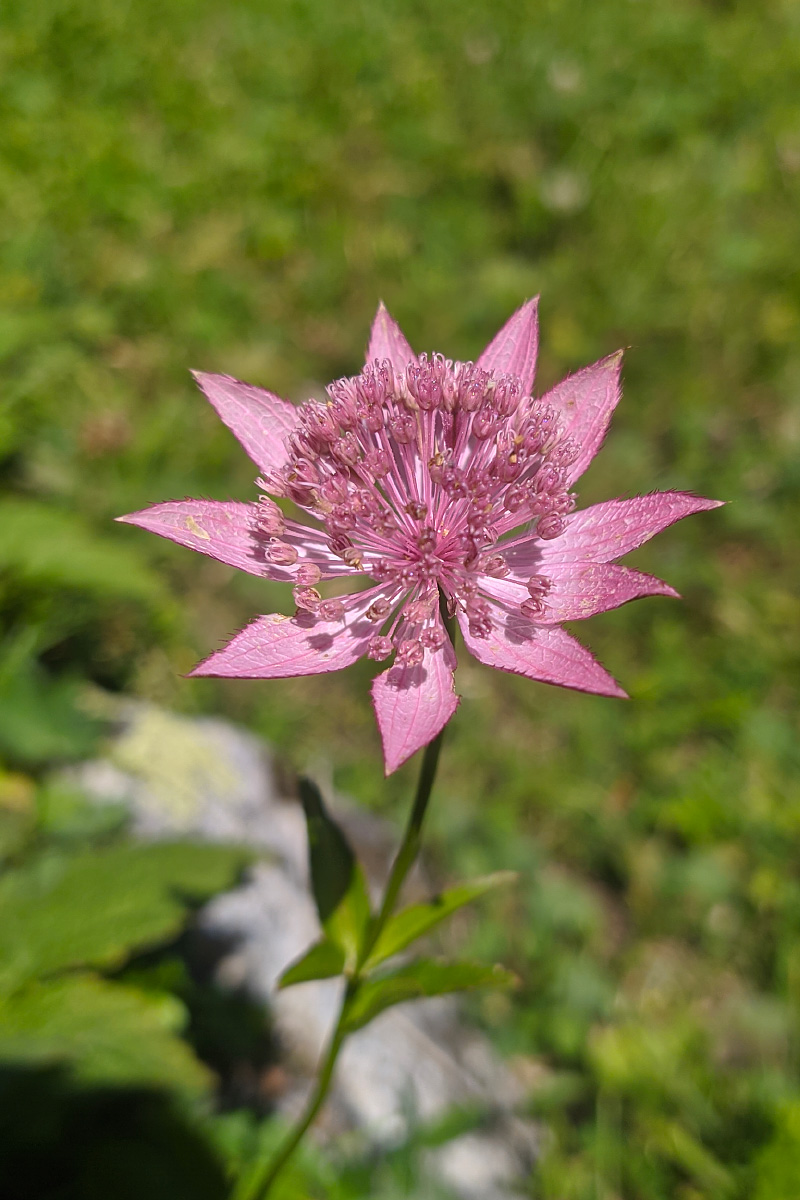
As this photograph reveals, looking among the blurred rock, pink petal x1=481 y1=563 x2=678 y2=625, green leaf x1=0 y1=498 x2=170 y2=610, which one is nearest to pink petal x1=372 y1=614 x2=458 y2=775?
pink petal x1=481 y1=563 x2=678 y2=625

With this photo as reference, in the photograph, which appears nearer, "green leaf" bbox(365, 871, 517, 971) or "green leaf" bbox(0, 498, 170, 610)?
"green leaf" bbox(365, 871, 517, 971)

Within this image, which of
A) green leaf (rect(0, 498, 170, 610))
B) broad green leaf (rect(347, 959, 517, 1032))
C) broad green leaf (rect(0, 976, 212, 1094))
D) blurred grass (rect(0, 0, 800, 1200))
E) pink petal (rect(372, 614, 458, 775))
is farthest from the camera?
blurred grass (rect(0, 0, 800, 1200))

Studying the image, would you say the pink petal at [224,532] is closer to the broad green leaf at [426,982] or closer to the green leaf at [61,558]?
the broad green leaf at [426,982]

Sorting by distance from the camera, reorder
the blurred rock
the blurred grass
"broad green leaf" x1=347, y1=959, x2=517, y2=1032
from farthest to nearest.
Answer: the blurred grass → the blurred rock → "broad green leaf" x1=347, y1=959, x2=517, y2=1032

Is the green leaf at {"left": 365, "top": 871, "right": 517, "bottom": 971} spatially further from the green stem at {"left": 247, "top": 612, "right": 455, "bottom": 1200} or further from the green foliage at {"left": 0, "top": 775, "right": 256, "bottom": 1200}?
the green foliage at {"left": 0, "top": 775, "right": 256, "bottom": 1200}

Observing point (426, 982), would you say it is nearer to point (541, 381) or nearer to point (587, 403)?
point (587, 403)

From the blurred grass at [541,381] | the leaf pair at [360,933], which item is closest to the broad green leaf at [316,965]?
the leaf pair at [360,933]

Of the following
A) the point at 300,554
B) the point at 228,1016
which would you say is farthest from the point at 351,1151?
the point at 300,554
